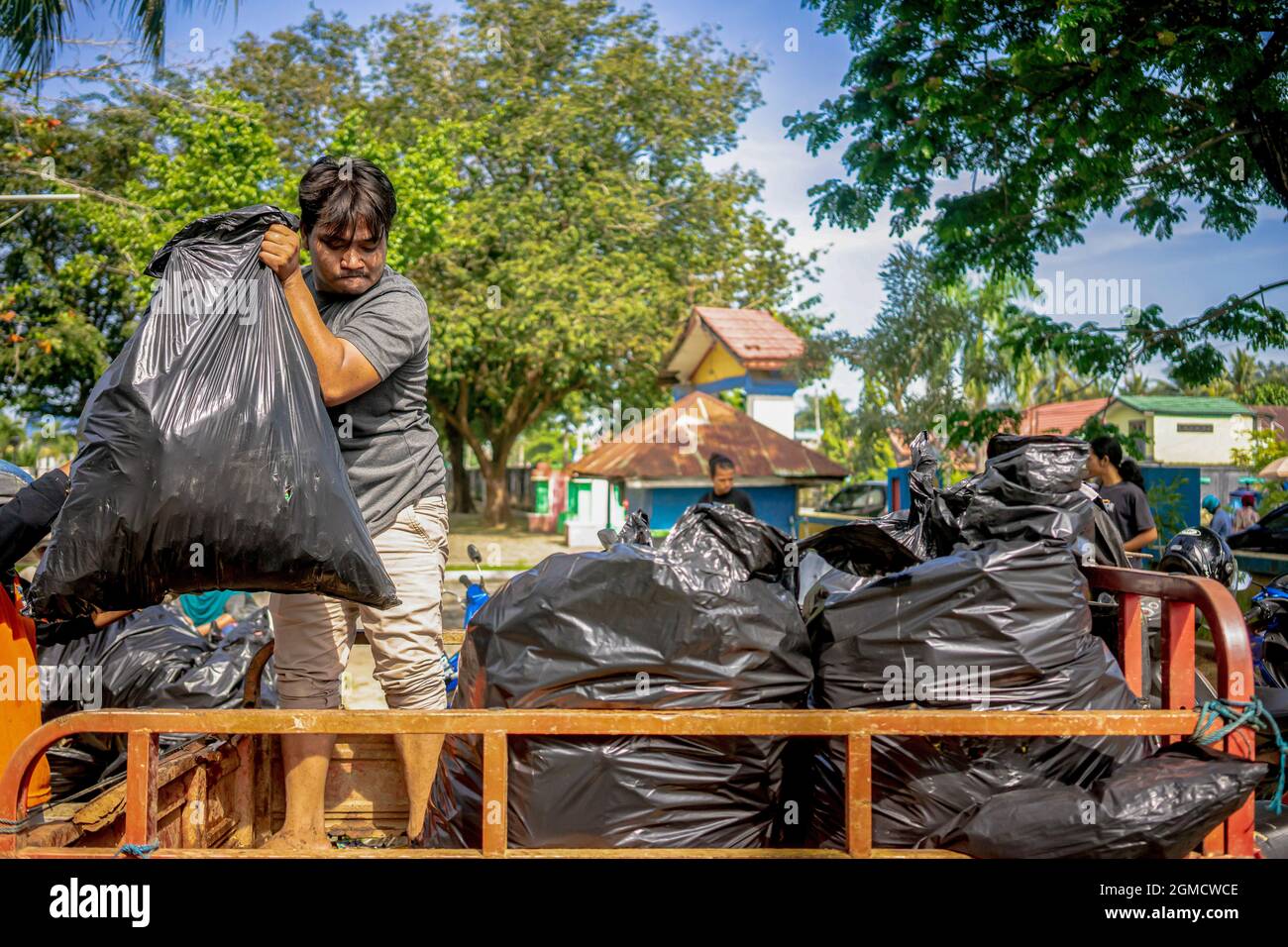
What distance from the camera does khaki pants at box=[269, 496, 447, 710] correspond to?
258 centimetres

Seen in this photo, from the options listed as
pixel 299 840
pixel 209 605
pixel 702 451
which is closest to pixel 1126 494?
pixel 299 840

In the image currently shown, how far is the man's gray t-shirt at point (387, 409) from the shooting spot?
8.13 ft

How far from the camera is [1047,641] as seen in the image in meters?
2.10

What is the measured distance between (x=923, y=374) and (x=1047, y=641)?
15290 millimetres

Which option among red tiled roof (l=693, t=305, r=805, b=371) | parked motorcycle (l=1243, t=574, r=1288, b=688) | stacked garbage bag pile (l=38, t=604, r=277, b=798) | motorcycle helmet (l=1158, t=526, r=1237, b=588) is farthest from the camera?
red tiled roof (l=693, t=305, r=805, b=371)

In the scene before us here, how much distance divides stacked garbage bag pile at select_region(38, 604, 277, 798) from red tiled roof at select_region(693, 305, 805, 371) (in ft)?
52.6

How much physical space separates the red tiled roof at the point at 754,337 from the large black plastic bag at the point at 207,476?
57.2 ft

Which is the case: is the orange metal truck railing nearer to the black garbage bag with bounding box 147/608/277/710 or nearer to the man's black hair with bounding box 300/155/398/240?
the man's black hair with bounding box 300/155/398/240

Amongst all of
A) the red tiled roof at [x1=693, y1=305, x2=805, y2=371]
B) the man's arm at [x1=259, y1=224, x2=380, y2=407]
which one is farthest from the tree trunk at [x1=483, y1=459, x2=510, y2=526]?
the man's arm at [x1=259, y1=224, x2=380, y2=407]

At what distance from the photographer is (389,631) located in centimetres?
257

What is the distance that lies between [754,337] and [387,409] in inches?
713

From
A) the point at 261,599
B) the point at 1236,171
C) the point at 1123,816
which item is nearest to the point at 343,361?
the point at 1123,816

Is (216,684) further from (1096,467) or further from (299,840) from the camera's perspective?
(1096,467)

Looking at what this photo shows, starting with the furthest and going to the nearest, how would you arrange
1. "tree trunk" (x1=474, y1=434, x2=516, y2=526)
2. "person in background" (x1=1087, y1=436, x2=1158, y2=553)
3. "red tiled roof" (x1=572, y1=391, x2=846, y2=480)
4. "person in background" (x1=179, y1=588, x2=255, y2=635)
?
"tree trunk" (x1=474, y1=434, x2=516, y2=526) → "red tiled roof" (x1=572, y1=391, x2=846, y2=480) → "person in background" (x1=179, y1=588, x2=255, y2=635) → "person in background" (x1=1087, y1=436, x2=1158, y2=553)
